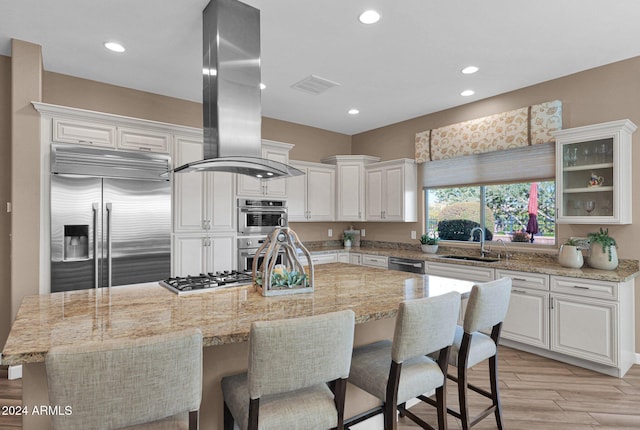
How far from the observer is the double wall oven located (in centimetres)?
424

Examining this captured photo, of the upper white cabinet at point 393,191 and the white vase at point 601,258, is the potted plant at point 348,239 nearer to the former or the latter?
the upper white cabinet at point 393,191

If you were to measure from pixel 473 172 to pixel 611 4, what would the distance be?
229 cm

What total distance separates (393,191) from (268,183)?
188cm

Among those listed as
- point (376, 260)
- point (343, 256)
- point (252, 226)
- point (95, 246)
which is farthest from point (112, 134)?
point (376, 260)

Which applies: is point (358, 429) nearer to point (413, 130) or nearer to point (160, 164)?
point (160, 164)

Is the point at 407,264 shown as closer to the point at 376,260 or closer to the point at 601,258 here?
the point at 376,260

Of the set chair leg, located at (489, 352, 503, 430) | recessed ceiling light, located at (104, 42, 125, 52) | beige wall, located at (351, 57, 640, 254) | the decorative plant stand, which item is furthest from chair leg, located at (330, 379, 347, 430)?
beige wall, located at (351, 57, 640, 254)

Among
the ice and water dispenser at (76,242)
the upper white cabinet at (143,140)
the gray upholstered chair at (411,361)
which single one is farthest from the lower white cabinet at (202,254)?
the gray upholstered chair at (411,361)

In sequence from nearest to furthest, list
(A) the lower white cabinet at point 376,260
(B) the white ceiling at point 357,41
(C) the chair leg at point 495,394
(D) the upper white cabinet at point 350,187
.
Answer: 1. (C) the chair leg at point 495,394
2. (B) the white ceiling at point 357,41
3. (A) the lower white cabinet at point 376,260
4. (D) the upper white cabinet at point 350,187

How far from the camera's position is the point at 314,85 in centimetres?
388

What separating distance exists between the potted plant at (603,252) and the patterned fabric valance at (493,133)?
1.12m

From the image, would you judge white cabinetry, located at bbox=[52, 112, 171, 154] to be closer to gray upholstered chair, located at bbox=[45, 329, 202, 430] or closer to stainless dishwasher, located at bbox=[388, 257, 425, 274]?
gray upholstered chair, located at bbox=[45, 329, 202, 430]

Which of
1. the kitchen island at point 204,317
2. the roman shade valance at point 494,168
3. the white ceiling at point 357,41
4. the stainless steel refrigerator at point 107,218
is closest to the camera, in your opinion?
the kitchen island at point 204,317

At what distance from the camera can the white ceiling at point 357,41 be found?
248 centimetres
